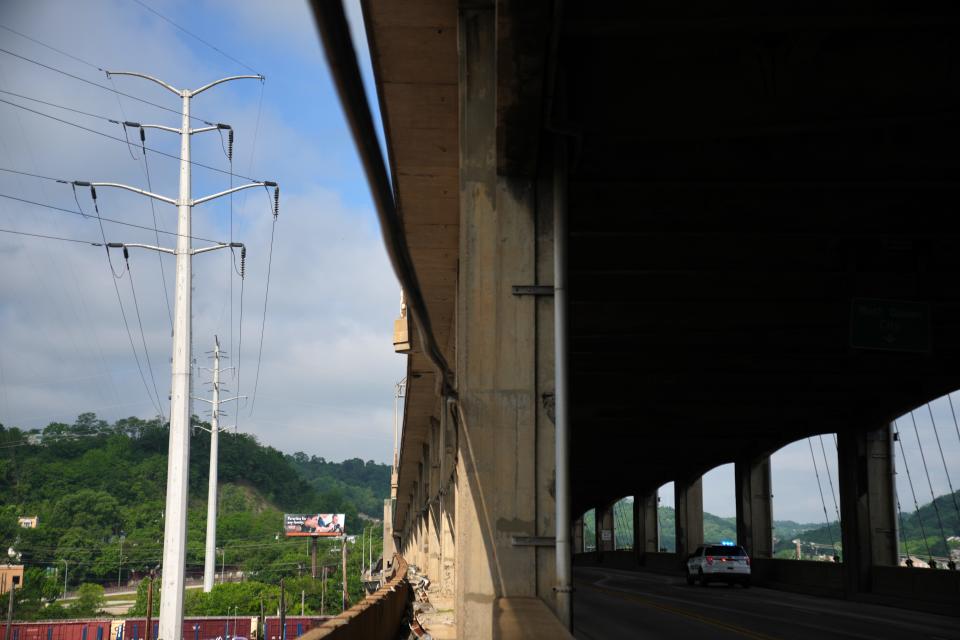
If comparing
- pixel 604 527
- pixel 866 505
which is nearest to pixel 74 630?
pixel 604 527

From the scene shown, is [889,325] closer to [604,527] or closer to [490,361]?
[490,361]

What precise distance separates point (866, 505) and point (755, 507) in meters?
14.9

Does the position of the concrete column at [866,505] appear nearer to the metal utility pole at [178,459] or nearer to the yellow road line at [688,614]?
the yellow road line at [688,614]

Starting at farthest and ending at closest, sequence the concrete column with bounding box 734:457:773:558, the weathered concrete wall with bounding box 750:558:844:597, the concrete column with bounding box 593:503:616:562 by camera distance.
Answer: the concrete column with bounding box 593:503:616:562 → the concrete column with bounding box 734:457:773:558 → the weathered concrete wall with bounding box 750:558:844:597

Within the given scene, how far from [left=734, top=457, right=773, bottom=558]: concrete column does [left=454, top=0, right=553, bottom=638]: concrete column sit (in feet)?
137

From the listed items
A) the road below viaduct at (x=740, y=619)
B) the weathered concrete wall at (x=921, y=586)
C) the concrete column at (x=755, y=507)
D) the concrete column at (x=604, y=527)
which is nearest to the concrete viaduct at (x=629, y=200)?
the weathered concrete wall at (x=921, y=586)

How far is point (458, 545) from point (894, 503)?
2935 centimetres

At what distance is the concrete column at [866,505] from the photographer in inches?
1460

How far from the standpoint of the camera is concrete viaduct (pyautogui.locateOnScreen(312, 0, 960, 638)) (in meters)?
11.7

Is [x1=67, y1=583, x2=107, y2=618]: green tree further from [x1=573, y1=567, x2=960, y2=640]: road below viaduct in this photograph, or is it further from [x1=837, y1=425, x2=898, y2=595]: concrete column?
[x1=573, y1=567, x2=960, y2=640]: road below viaduct

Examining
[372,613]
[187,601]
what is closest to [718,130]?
A: [372,613]

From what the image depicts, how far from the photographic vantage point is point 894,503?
37.9 meters

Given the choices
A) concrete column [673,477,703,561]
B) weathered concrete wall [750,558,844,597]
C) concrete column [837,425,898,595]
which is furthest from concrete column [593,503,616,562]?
concrete column [837,425,898,595]

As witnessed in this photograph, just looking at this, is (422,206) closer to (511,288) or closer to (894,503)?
(511,288)
